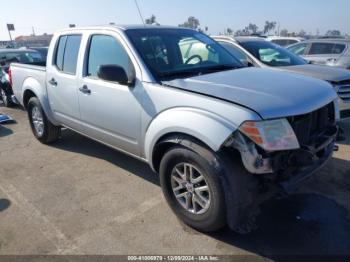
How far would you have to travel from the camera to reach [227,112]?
2664 mm

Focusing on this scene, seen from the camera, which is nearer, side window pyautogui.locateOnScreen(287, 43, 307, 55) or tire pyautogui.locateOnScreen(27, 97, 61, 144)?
tire pyautogui.locateOnScreen(27, 97, 61, 144)

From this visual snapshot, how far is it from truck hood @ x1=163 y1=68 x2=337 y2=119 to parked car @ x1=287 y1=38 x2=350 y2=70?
5688mm

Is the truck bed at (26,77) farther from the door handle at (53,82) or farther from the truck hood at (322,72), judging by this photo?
the truck hood at (322,72)

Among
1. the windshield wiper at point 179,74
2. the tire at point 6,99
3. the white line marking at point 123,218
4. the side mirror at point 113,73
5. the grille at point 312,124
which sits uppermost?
the side mirror at point 113,73

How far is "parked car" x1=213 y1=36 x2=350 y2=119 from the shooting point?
5.70 metres

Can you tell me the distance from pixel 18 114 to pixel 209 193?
6.82 meters

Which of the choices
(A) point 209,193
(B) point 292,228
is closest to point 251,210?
(A) point 209,193

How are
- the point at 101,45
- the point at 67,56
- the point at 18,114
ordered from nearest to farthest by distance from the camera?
1. the point at 101,45
2. the point at 67,56
3. the point at 18,114

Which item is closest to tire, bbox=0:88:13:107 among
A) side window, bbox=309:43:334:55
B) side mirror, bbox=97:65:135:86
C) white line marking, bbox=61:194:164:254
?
side mirror, bbox=97:65:135:86

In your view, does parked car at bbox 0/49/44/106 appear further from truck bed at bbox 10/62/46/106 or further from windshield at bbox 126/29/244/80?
windshield at bbox 126/29/244/80

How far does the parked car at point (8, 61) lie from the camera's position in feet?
28.8

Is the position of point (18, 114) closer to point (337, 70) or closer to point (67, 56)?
point (67, 56)

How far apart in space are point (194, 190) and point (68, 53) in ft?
9.25

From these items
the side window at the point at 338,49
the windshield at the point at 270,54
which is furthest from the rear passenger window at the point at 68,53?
the side window at the point at 338,49
